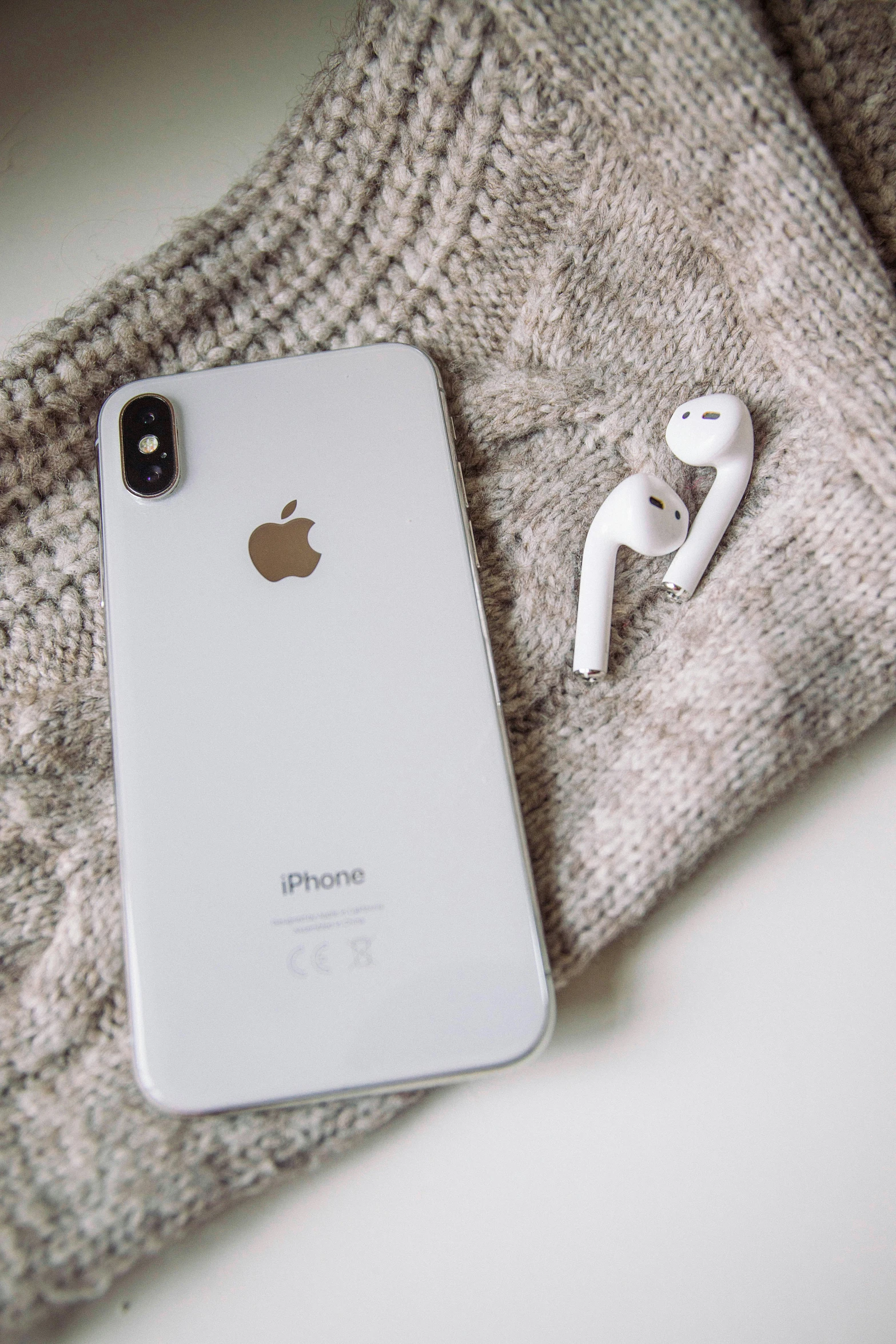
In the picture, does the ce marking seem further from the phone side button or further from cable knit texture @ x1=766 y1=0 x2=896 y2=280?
cable knit texture @ x1=766 y1=0 x2=896 y2=280

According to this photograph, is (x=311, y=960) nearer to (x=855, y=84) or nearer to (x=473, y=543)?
(x=473, y=543)

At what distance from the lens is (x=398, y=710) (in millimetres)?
516

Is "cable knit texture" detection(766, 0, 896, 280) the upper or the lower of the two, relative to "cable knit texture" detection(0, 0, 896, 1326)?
upper

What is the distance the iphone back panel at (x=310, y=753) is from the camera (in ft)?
1.51

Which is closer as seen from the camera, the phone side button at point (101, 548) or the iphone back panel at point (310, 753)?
the iphone back panel at point (310, 753)

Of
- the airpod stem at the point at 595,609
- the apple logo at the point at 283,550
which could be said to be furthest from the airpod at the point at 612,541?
the apple logo at the point at 283,550

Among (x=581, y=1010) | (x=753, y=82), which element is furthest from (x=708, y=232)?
(x=581, y=1010)

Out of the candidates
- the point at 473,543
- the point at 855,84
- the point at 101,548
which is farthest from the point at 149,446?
the point at 855,84

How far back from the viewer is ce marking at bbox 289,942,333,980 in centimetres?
47

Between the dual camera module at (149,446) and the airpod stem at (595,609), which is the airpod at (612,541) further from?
the dual camera module at (149,446)

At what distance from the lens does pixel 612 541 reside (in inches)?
21.1

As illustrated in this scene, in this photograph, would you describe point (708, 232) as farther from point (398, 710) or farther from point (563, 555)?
point (398, 710)

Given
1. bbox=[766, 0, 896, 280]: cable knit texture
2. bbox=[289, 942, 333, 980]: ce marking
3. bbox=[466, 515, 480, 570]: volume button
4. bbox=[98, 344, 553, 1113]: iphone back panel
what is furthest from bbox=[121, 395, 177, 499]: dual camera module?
bbox=[766, 0, 896, 280]: cable knit texture

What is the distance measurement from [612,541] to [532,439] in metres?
0.11
